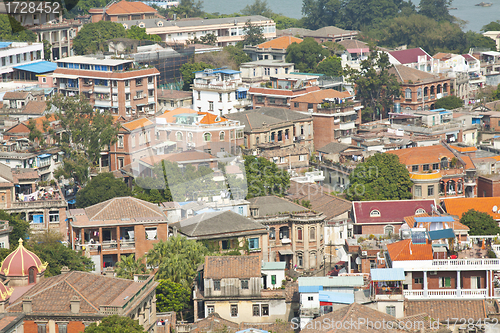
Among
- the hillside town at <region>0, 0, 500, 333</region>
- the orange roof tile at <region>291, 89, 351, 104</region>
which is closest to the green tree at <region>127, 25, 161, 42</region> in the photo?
the hillside town at <region>0, 0, 500, 333</region>

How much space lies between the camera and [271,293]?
1855 inches

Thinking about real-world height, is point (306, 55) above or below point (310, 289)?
above

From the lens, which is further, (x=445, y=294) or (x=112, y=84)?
(x=112, y=84)

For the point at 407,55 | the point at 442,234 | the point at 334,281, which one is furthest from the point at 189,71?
the point at 334,281

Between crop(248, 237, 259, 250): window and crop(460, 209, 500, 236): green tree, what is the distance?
1317cm

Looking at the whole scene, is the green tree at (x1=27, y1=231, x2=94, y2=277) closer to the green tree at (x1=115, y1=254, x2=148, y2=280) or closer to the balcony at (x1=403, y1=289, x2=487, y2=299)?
the green tree at (x1=115, y1=254, x2=148, y2=280)

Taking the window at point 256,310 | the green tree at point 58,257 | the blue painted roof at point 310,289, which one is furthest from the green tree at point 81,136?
the blue painted roof at point 310,289

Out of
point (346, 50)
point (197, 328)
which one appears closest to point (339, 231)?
point (197, 328)

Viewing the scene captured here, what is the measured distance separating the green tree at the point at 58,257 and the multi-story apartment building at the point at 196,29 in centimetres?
7036

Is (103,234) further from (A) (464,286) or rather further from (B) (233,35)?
(B) (233,35)

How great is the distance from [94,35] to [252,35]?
2319 centimetres

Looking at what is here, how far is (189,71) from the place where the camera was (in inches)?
3905

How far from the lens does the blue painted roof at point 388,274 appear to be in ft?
141

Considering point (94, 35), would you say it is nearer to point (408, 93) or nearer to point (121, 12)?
point (121, 12)
